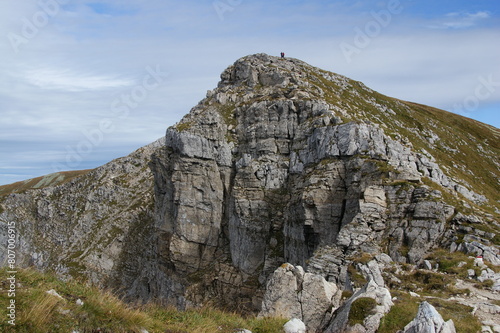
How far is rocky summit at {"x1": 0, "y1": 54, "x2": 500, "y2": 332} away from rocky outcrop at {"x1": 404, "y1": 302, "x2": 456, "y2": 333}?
4 centimetres

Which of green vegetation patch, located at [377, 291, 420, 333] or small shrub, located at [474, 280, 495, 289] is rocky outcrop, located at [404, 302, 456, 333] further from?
small shrub, located at [474, 280, 495, 289]

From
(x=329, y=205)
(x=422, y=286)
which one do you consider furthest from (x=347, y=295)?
(x=329, y=205)

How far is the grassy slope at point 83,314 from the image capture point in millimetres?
8172

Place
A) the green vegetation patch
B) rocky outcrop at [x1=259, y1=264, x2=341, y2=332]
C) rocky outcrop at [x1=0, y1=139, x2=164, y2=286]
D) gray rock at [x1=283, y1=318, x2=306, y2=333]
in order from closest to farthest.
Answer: gray rock at [x1=283, y1=318, x2=306, y2=333] → the green vegetation patch → rocky outcrop at [x1=259, y1=264, x2=341, y2=332] → rocky outcrop at [x1=0, y1=139, x2=164, y2=286]

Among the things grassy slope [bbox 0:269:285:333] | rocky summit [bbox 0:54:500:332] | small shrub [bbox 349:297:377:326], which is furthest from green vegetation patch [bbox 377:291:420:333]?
grassy slope [bbox 0:269:285:333]

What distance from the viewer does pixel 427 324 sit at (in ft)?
36.0

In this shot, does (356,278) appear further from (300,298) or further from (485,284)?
(300,298)

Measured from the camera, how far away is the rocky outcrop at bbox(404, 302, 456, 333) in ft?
35.9

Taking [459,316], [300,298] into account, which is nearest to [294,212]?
[300,298]

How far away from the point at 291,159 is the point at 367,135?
525 inches

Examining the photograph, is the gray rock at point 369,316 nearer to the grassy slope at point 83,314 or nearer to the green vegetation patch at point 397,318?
the green vegetation patch at point 397,318

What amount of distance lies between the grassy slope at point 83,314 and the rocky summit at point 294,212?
314 cm

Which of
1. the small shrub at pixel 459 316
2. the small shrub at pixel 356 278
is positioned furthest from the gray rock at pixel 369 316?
the small shrub at pixel 356 278

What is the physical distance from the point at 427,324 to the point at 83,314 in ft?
33.6
